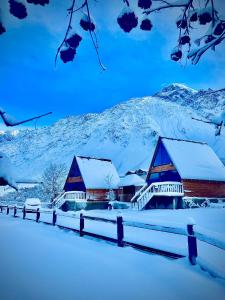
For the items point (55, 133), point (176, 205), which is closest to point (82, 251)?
point (176, 205)

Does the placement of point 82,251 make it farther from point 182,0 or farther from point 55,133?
point 55,133

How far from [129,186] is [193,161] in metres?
8.80

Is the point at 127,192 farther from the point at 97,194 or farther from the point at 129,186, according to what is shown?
the point at 97,194

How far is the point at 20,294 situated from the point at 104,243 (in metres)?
4.41

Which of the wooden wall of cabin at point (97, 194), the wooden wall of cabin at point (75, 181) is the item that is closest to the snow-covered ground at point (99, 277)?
the wooden wall of cabin at point (97, 194)

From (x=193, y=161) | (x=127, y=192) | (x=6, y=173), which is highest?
(x=193, y=161)

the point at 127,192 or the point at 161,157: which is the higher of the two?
the point at 161,157

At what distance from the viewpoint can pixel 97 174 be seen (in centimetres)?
3039

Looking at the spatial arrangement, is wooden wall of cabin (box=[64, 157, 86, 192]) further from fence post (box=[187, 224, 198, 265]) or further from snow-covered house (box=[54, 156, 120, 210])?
fence post (box=[187, 224, 198, 265])

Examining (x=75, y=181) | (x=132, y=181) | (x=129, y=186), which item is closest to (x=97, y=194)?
(x=75, y=181)

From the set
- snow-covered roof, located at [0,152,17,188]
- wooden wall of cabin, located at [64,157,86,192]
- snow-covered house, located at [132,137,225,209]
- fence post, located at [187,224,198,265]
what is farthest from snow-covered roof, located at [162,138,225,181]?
snow-covered roof, located at [0,152,17,188]

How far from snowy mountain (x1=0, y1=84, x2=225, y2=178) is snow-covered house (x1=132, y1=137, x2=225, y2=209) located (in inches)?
2923

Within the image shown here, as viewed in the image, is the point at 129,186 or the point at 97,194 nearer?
the point at 97,194

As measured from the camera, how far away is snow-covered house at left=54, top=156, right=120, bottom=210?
27.5m
